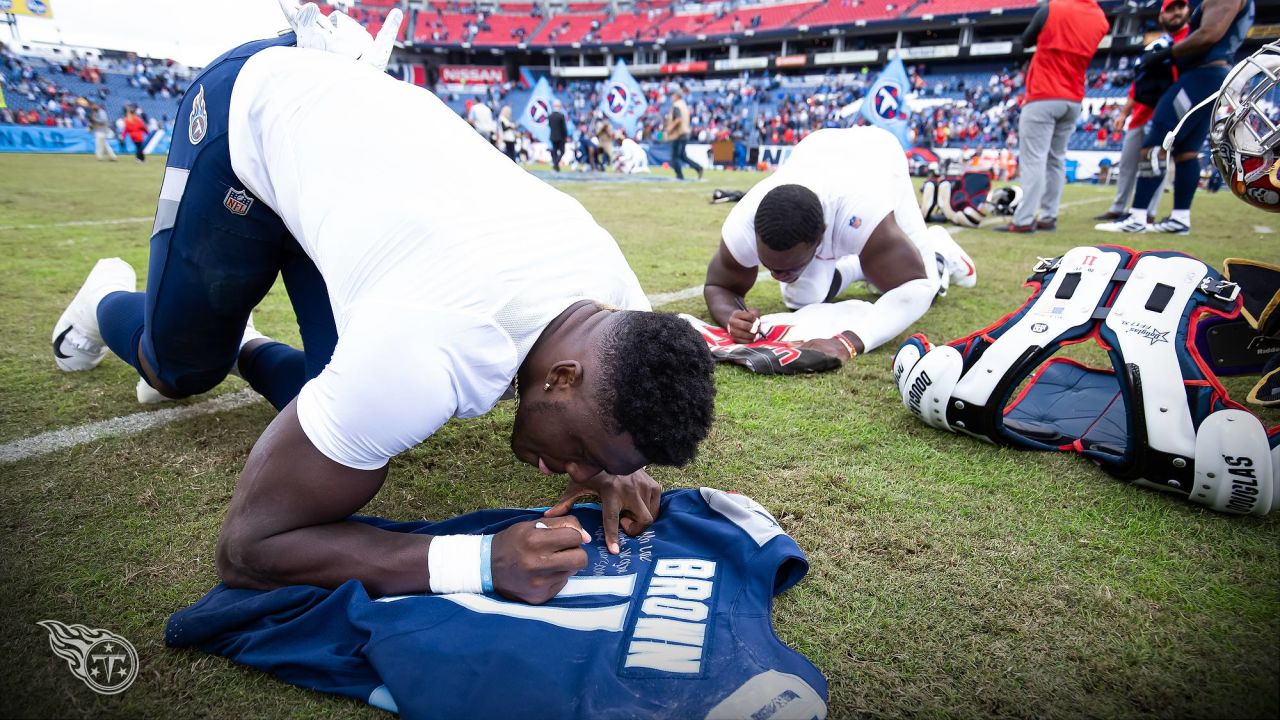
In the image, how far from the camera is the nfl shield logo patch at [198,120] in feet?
6.52

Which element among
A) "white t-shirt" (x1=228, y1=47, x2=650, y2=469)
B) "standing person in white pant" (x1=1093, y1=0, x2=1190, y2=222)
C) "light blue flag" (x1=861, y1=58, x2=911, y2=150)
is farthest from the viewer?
"light blue flag" (x1=861, y1=58, x2=911, y2=150)

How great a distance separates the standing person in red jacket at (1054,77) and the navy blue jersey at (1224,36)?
802 mm

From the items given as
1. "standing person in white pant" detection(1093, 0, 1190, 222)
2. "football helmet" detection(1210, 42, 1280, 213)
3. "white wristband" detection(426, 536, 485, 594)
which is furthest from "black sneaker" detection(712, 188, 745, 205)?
"white wristband" detection(426, 536, 485, 594)

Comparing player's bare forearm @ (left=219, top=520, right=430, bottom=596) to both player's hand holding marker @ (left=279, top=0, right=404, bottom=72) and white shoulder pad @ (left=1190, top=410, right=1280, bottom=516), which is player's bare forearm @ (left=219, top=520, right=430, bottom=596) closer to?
player's hand holding marker @ (left=279, top=0, right=404, bottom=72)

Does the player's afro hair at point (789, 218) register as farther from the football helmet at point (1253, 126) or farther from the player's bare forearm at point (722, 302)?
the football helmet at point (1253, 126)

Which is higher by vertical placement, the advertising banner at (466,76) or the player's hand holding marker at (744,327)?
the advertising banner at (466,76)

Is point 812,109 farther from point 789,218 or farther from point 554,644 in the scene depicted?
point 554,644

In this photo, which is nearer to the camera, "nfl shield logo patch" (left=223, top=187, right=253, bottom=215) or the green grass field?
the green grass field

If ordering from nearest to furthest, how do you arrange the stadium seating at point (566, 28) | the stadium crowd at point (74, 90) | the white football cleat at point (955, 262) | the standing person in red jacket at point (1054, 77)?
the white football cleat at point (955, 262), the standing person in red jacket at point (1054, 77), the stadium crowd at point (74, 90), the stadium seating at point (566, 28)

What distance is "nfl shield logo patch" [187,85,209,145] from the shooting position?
78.2 inches

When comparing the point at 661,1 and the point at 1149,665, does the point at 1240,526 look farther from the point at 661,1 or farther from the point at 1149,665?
the point at 661,1

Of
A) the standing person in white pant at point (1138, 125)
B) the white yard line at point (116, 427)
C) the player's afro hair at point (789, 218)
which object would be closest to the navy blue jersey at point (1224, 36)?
the standing person in white pant at point (1138, 125)

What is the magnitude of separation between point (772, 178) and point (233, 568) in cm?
340

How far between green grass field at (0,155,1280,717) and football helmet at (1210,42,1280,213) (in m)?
1.21
